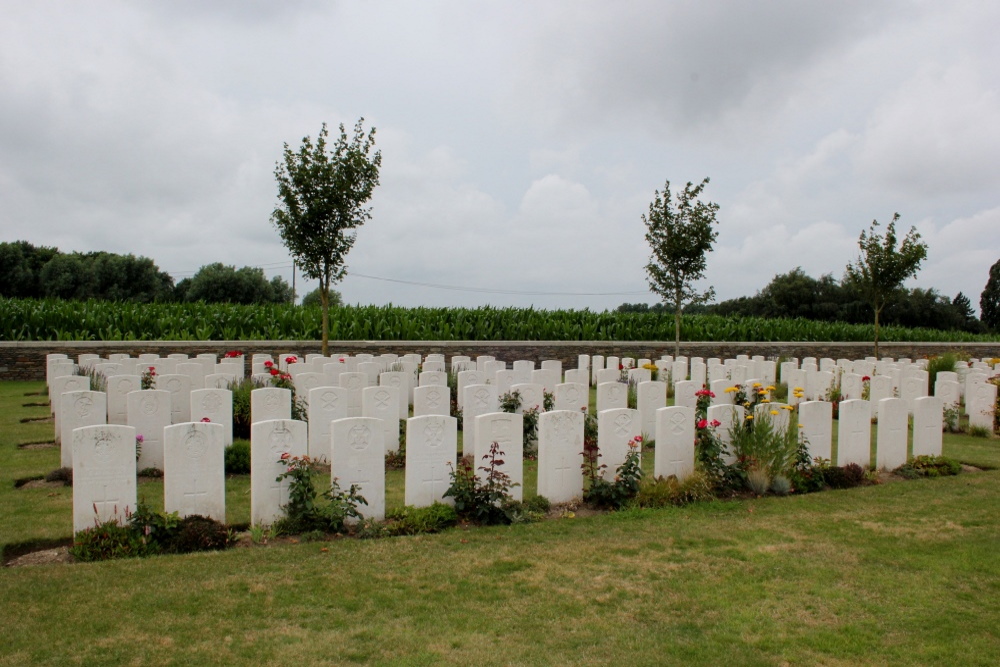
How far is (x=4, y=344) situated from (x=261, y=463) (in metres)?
16.0

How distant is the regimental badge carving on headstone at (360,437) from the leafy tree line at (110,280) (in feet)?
130

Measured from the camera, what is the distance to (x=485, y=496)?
627 cm

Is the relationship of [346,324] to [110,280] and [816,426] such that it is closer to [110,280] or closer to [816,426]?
[816,426]

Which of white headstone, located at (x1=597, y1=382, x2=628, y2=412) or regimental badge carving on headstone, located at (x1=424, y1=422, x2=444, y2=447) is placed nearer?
regimental badge carving on headstone, located at (x1=424, y1=422, x2=444, y2=447)

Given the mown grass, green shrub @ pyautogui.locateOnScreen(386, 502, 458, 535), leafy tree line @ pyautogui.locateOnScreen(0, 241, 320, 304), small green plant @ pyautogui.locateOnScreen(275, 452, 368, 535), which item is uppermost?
leafy tree line @ pyautogui.locateOnScreen(0, 241, 320, 304)

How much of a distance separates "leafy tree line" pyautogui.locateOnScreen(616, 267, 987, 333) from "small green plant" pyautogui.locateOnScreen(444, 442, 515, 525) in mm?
41773

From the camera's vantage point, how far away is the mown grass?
12.5ft

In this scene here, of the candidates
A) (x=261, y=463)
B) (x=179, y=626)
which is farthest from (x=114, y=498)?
(x=179, y=626)

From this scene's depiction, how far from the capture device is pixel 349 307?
2692 centimetres

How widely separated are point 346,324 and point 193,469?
18.3m

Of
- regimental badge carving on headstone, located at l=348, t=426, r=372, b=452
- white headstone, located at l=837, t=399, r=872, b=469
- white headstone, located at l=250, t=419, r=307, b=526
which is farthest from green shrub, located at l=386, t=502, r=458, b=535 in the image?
white headstone, located at l=837, t=399, r=872, b=469

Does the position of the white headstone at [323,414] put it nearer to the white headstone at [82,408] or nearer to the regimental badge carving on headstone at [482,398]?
the regimental badge carving on headstone at [482,398]

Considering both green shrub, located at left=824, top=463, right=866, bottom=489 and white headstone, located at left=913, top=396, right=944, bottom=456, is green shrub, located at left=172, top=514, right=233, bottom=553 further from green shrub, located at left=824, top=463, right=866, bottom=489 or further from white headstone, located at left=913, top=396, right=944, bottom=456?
white headstone, located at left=913, top=396, right=944, bottom=456

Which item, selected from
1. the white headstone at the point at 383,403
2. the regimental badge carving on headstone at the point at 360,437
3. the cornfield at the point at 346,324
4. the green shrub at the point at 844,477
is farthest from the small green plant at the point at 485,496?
the cornfield at the point at 346,324
